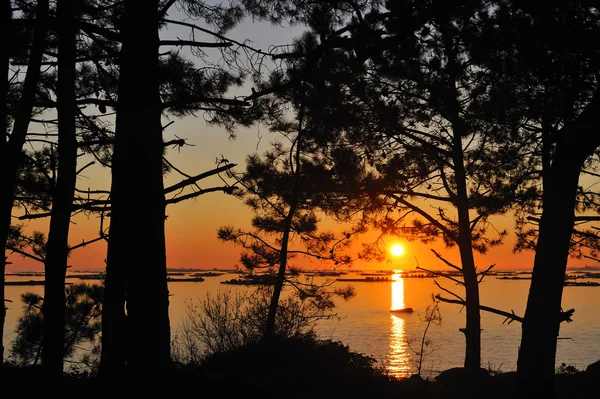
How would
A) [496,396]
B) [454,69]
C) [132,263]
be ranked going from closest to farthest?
[132,263]
[496,396]
[454,69]

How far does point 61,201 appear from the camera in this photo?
7809 millimetres

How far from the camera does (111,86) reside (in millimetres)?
8953

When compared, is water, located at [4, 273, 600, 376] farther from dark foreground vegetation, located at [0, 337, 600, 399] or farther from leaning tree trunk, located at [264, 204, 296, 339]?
dark foreground vegetation, located at [0, 337, 600, 399]

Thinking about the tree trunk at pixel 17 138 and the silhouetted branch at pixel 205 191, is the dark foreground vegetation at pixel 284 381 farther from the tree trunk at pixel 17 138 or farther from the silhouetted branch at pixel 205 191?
the tree trunk at pixel 17 138

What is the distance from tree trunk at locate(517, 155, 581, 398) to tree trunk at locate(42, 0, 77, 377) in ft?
18.6

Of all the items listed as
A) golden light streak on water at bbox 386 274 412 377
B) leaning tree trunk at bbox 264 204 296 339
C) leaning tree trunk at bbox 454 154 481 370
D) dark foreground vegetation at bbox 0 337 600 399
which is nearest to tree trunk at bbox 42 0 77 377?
dark foreground vegetation at bbox 0 337 600 399

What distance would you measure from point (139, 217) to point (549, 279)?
4.24 meters

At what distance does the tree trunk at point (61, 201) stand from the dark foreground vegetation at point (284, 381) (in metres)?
0.63

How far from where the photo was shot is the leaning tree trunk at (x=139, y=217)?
551 cm

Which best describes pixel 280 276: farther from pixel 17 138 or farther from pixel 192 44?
pixel 192 44

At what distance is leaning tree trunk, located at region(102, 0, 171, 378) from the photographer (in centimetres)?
551

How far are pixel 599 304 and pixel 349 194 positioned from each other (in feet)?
187

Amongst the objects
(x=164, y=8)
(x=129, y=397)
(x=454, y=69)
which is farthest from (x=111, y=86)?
(x=454, y=69)

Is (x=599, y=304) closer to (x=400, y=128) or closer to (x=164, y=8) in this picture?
(x=400, y=128)
